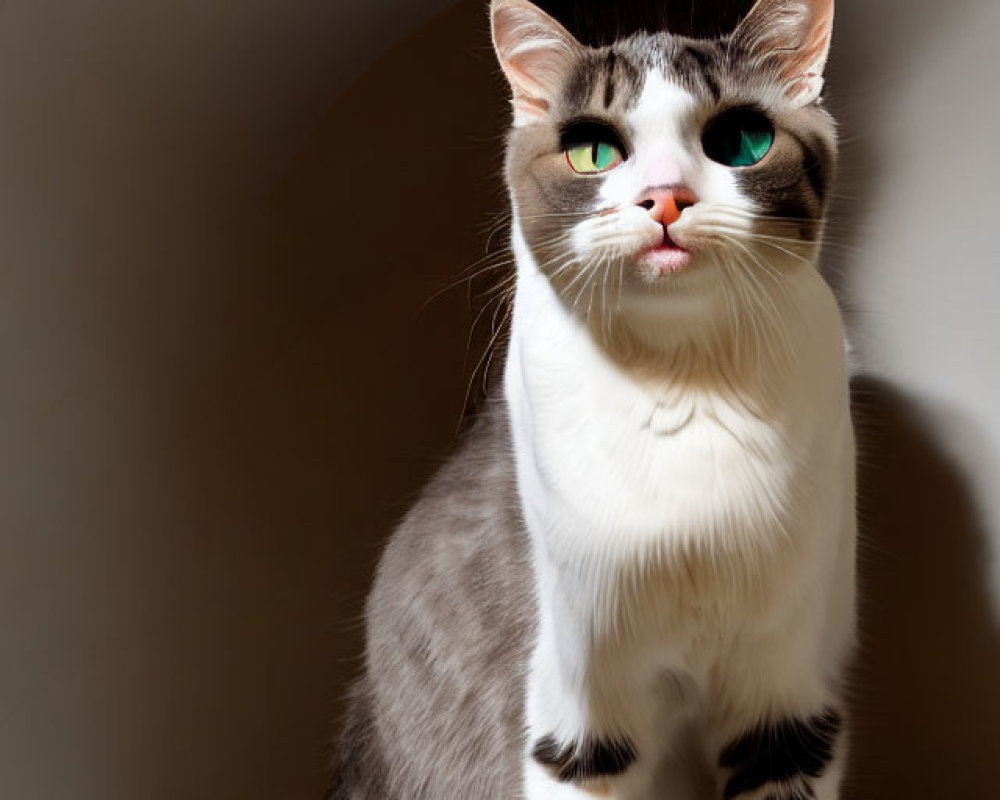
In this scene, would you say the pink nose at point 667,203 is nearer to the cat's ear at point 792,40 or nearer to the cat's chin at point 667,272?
the cat's chin at point 667,272

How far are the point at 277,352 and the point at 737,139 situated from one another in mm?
758

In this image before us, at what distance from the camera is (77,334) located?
1.15m

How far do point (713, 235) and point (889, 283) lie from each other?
0.59 m

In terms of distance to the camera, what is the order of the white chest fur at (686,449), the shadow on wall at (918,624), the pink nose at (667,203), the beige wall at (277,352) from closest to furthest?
the pink nose at (667,203)
the white chest fur at (686,449)
the beige wall at (277,352)
the shadow on wall at (918,624)

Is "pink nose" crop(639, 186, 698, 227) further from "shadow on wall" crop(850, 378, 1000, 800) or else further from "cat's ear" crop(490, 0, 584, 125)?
"shadow on wall" crop(850, 378, 1000, 800)

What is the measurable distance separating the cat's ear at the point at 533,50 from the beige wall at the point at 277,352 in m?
0.38

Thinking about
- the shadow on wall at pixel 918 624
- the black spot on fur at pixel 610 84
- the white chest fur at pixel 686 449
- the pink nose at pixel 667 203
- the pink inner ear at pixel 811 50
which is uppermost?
the pink inner ear at pixel 811 50

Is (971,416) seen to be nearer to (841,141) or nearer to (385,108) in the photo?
(841,141)

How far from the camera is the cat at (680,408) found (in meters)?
0.85

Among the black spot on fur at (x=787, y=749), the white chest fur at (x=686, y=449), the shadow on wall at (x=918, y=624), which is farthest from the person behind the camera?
the shadow on wall at (x=918, y=624)

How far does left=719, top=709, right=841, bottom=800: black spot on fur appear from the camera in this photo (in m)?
1.00

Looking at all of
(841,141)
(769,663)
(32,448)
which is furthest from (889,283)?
(32,448)

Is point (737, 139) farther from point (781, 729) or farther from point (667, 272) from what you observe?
point (781, 729)

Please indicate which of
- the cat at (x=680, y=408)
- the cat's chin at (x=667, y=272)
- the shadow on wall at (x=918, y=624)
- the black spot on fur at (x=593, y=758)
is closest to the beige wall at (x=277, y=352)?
the shadow on wall at (x=918, y=624)
